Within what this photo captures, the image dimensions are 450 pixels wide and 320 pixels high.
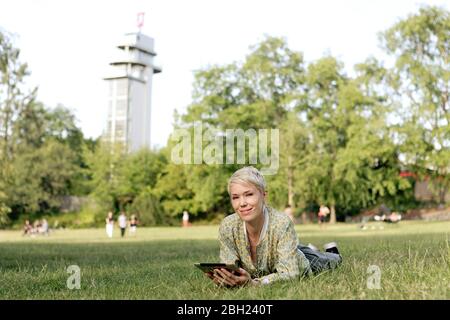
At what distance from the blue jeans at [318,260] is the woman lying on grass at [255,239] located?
475mm

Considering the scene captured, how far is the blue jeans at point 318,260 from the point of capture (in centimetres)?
617

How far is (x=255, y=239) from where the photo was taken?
5504 mm

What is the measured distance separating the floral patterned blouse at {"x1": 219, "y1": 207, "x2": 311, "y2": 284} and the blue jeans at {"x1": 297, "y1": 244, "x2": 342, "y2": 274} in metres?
0.50

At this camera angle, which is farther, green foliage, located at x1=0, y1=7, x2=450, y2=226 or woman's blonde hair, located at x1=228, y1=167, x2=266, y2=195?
green foliage, located at x1=0, y1=7, x2=450, y2=226

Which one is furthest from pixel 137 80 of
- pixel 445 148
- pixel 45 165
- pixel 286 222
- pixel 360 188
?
pixel 286 222

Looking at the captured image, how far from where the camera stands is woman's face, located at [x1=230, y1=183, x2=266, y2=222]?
16.7ft

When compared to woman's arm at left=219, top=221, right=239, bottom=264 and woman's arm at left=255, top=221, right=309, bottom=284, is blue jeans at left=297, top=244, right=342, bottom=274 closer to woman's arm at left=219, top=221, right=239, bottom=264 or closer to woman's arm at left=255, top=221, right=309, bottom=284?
woman's arm at left=255, top=221, right=309, bottom=284

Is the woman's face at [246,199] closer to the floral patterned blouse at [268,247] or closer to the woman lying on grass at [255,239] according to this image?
→ the woman lying on grass at [255,239]

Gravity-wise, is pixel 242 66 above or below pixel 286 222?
above

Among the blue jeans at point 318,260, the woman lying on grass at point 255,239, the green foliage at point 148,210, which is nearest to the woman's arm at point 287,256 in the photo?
the woman lying on grass at point 255,239

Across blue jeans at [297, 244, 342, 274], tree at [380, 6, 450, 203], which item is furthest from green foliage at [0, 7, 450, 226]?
blue jeans at [297, 244, 342, 274]
